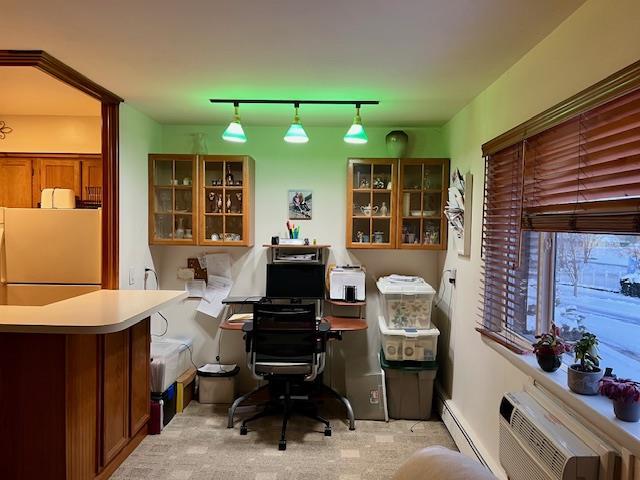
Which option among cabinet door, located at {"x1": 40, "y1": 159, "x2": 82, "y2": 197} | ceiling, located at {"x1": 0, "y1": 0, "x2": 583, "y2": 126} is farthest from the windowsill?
cabinet door, located at {"x1": 40, "y1": 159, "x2": 82, "y2": 197}

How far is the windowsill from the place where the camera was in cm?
126

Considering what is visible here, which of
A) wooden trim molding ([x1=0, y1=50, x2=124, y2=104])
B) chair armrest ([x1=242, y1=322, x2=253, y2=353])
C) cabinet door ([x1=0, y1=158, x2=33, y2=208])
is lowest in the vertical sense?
chair armrest ([x1=242, y1=322, x2=253, y2=353])

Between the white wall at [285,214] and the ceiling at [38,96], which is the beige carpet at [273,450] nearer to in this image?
the white wall at [285,214]

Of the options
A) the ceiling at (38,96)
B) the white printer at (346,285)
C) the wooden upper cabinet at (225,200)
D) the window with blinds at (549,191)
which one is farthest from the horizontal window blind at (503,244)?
the ceiling at (38,96)

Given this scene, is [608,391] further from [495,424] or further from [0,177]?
[0,177]

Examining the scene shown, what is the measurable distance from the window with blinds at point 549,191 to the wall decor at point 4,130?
151 inches

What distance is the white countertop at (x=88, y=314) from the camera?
184 centimetres

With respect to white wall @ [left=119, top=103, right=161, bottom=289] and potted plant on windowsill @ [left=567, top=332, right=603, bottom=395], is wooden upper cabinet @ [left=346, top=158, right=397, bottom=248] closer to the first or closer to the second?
white wall @ [left=119, top=103, right=161, bottom=289]

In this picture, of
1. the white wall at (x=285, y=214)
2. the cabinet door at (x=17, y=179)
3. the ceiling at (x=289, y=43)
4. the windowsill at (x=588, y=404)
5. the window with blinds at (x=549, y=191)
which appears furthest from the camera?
the white wall at (x=285, y=214)

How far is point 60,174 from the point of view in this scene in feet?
11.7

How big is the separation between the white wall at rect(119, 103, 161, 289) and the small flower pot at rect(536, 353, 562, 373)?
9.08ft

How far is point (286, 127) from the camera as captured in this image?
3736 millimetres

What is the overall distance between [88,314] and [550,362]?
7.05 ft

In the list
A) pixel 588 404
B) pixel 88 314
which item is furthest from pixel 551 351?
pixel 88 314
